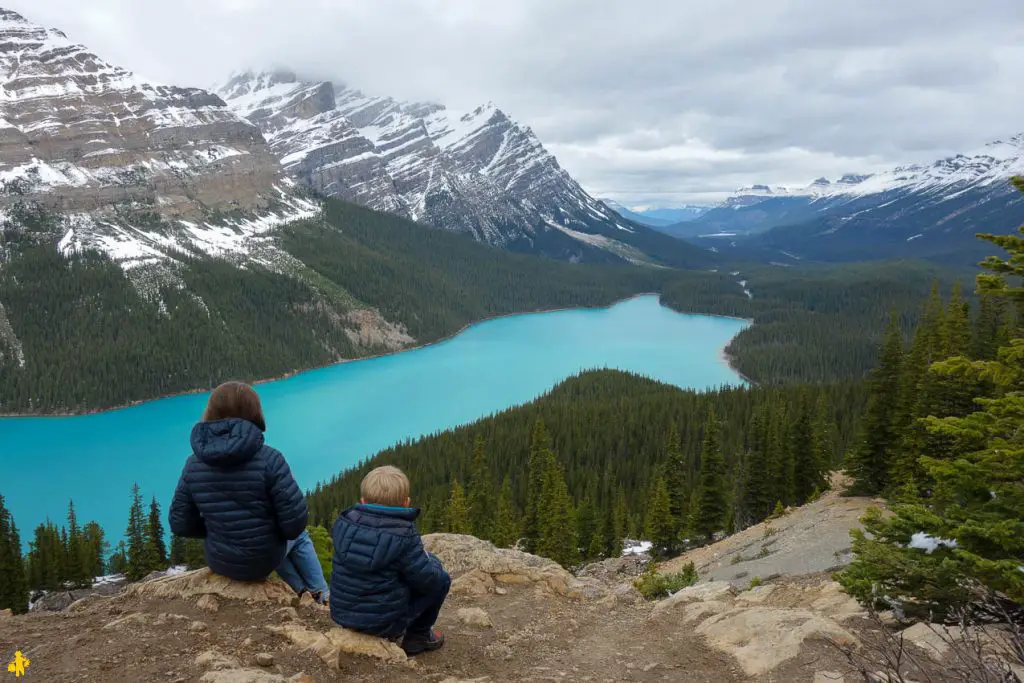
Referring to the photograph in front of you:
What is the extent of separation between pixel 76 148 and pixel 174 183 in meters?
24.7

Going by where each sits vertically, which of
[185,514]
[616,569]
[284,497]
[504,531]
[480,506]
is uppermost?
[284,497]

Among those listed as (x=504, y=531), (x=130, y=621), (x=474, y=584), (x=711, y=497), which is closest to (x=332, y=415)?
(x=504, y=531)

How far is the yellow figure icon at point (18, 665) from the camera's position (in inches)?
215

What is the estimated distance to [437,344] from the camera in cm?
17288

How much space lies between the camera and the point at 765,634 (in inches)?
317

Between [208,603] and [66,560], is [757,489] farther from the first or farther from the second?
[66,560]

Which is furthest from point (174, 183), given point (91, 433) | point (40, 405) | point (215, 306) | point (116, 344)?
point (91, 433)

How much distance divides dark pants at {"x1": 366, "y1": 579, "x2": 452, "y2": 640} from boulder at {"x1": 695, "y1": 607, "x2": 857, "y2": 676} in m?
3.63

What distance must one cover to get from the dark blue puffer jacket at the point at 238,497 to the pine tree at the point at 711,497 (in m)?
29.7

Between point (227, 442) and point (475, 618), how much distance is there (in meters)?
4.86

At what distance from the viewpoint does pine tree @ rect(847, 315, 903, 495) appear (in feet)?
81.7

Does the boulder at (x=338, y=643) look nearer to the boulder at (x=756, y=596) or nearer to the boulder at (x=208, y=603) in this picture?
the boulder at (x=208, y=603)

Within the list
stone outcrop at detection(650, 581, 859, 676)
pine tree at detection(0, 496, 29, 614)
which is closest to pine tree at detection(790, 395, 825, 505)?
stone outcrop at detection(650, 581, 859, 676)

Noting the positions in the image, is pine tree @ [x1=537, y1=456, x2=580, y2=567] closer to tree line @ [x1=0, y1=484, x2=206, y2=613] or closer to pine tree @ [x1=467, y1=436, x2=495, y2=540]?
pine tree @ [x1=467, y1=436, x2=495, y2=540]
